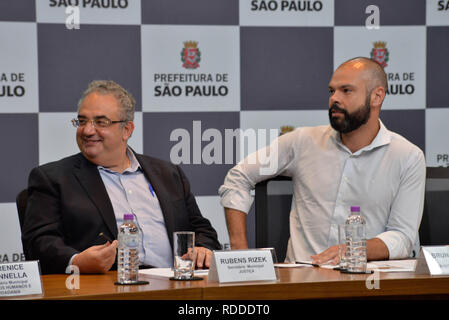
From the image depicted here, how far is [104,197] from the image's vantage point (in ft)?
8.39

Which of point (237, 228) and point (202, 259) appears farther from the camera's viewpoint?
point (237, 228)

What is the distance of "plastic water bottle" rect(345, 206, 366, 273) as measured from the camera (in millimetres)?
2104

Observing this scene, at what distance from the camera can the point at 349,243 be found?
84.0 inches

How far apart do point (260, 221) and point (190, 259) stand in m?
0.89

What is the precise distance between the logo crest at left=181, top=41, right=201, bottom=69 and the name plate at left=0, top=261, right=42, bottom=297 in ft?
7.15

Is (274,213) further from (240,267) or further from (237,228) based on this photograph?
(240,267)

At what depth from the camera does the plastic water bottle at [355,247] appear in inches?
82.8

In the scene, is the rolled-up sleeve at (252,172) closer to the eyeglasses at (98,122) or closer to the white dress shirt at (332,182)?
the white dress shirt at (332,182)

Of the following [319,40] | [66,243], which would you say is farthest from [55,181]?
[319,40]

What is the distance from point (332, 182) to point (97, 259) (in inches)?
51.7

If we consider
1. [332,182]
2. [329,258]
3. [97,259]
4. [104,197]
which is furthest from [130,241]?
[332,182]

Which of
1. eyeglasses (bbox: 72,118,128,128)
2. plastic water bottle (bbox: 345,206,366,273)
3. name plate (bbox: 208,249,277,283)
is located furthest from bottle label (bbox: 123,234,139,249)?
eyeglasses (bbox: 72,118,128,128)

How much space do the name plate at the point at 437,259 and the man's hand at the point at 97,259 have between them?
97 centimetres
